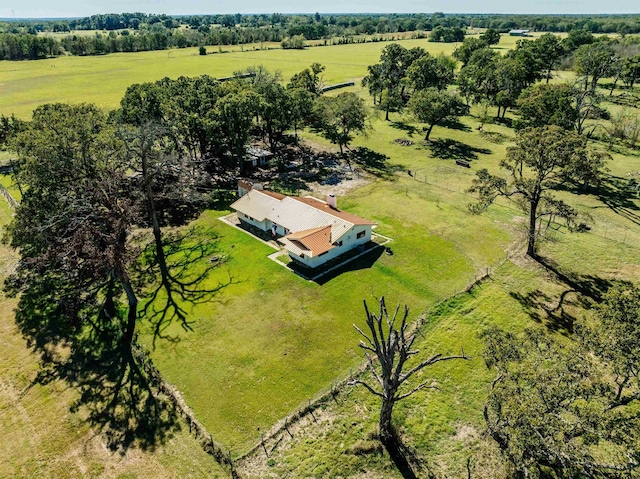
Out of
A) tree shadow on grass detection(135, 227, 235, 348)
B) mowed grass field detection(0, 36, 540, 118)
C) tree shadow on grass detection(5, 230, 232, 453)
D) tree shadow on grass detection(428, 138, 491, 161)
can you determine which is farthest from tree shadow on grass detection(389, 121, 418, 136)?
tree shadow on grass detection(5, 230, 232, 453)

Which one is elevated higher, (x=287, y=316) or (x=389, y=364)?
(x=389, y=364)

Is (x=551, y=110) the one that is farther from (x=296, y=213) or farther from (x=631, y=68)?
(x=631, y=68)

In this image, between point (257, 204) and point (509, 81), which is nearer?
point (257, 204)

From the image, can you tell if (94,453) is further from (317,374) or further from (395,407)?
(395,407)

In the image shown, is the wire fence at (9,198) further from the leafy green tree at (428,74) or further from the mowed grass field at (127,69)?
the leafy green tree at (428,74)

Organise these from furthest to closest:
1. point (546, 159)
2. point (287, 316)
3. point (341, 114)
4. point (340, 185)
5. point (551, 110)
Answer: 1. point (341, 114)
2. point (551, 110)
3. point (340, 185)
4. point (546, 159)
5. point (287, 316)

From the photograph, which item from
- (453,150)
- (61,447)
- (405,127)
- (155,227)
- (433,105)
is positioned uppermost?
(433,105)

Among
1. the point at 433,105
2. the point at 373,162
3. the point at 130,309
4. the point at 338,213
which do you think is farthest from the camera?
the point at 433,105

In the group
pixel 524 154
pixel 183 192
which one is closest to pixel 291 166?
pixel 183 192

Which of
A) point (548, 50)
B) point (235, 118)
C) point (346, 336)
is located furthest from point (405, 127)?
point (346, 336)
